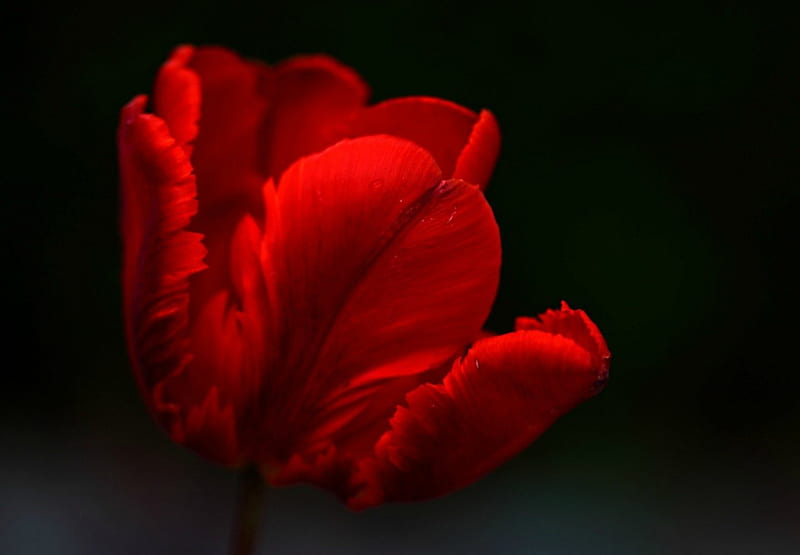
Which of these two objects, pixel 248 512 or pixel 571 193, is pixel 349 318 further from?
pixel 571 193

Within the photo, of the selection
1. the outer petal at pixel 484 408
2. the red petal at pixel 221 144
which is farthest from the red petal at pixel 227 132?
the outer petal at pixel 484 408

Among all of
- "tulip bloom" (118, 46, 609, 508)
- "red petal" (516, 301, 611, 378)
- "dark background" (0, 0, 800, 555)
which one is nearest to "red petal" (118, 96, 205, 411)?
"tulip bloom" (118, 46, 609, 508)

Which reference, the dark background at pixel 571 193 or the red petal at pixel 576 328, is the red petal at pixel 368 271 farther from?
the dark background at pixel 571 193

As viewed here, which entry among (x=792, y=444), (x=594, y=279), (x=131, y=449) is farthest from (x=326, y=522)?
(x=792, y=444)

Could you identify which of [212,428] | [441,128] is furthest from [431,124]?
[212,428]

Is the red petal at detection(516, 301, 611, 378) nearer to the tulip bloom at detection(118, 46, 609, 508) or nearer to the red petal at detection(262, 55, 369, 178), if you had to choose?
the tulip bloom at detection(118, 46, 609, 508)

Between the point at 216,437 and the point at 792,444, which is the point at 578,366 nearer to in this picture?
the point at 216,437

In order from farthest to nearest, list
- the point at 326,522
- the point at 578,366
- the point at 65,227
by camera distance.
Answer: the point at 65,227, the point at 326,522, the point at 578,366
